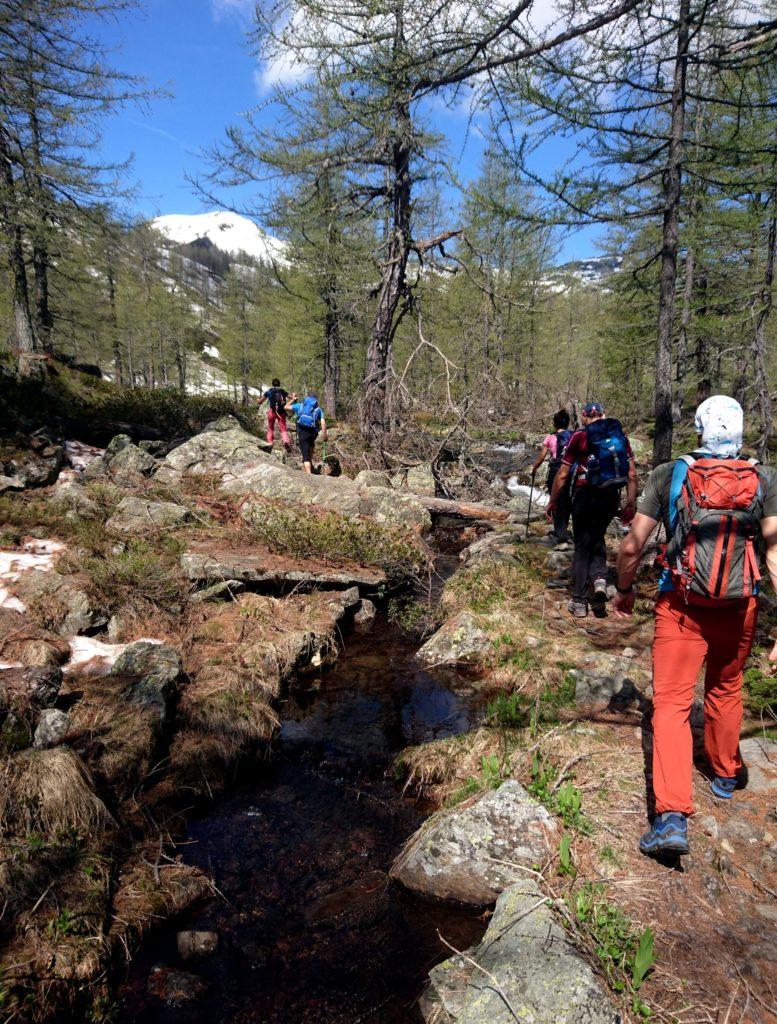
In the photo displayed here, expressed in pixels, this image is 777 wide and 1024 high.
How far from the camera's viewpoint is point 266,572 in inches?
279

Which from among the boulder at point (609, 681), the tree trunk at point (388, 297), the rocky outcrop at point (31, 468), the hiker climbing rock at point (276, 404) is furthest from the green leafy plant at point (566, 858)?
the hiker climbing rock at point (276, 404)

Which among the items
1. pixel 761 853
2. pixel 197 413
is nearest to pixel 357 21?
pixel 761 853

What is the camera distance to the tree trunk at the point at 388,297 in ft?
35.5

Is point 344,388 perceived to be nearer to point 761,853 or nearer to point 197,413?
point 197,413

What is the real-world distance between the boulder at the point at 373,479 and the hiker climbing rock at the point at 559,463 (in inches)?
152

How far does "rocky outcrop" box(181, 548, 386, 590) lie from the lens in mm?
6762

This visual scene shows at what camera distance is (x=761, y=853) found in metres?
2.83

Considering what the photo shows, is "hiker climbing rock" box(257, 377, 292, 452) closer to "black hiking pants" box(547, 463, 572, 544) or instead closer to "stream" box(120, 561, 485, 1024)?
"black hiking pants" box(547, 463, 572, 544)

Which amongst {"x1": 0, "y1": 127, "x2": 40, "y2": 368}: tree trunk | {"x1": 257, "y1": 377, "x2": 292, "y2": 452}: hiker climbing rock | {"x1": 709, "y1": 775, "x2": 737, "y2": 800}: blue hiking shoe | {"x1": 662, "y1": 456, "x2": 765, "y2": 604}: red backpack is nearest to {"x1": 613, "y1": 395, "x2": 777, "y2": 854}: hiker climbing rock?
{"x1": 662, "y1": 456, "x2": 765, "y2": 604}: red backpack

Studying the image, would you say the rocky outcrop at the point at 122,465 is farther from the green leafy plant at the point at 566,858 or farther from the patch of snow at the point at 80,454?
the green leafy plant at the point at 566,858

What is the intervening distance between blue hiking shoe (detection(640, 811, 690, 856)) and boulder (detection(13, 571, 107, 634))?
5287 millimetres

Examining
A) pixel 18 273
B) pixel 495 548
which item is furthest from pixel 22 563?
pixel 18 273

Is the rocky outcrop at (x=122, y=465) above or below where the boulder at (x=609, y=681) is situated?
above

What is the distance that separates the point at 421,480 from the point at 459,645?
6.60 m
